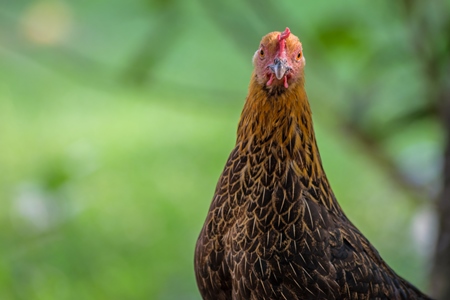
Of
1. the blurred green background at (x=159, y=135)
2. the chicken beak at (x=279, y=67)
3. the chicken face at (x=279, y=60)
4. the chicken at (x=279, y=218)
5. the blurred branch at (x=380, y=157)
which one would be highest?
the blurred green background at (x=159, y=135)

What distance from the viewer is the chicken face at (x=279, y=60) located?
2584mm

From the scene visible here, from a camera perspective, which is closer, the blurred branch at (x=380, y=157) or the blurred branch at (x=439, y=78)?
the blurred branch at (x=439, y=78)

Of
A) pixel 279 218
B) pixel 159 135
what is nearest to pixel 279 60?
pixel 279 218

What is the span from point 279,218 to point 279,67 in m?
0.42

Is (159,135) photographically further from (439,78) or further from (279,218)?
(279,218)

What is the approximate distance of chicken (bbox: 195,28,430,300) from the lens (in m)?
2.60

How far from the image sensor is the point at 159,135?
6.88 metres

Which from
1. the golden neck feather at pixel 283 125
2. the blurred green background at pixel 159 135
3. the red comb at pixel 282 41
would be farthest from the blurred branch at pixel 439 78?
the red comb at pixel 282 41

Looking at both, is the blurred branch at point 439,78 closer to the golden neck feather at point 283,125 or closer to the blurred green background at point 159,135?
the blurred green background at point 159,135

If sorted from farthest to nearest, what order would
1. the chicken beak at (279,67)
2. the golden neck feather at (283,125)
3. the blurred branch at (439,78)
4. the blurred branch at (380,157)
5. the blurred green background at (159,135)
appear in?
1. the blurred green background at (159,135)
2. the blurred branch at (380,157)
3. the blurred branch at (439,78)
4. the golden neck feather at (283,125)
5. the chicken beak at (279,67)

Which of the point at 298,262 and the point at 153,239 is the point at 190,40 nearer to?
the point at 153,239

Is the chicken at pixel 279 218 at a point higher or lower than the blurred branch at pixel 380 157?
lower

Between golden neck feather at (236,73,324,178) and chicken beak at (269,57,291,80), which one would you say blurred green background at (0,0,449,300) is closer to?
golden neck feather at (236,73,324,178)

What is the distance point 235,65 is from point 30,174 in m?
2.66
